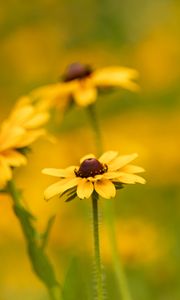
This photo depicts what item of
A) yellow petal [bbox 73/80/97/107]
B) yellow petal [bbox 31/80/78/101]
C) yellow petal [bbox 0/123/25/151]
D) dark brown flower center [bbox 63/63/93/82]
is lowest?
yellow petal [bbox 0/123/25/151]

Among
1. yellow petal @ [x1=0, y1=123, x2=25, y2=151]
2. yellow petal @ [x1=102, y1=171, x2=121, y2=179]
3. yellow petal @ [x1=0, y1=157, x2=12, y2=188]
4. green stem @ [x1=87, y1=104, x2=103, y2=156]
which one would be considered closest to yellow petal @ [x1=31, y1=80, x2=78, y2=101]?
green stem @ [x1=87, y1=104, x2=103, y2=156]

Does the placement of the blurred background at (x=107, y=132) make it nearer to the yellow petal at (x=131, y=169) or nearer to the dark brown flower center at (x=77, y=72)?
the yellow petal at (x=131, y=169)

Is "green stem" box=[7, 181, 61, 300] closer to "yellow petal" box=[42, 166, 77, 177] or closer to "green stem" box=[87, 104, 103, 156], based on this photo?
"yellow petal" box=[42, 166, 77, 177]

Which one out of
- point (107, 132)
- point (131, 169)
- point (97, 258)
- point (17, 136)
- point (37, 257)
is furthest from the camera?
point (107, 132)

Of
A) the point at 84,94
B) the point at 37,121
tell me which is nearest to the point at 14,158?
the point at 37,121

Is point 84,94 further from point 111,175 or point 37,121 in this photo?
point 111,175

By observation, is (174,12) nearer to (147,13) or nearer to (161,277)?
(147,13)

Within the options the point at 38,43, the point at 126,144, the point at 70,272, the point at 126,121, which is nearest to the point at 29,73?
the point at 38,43
